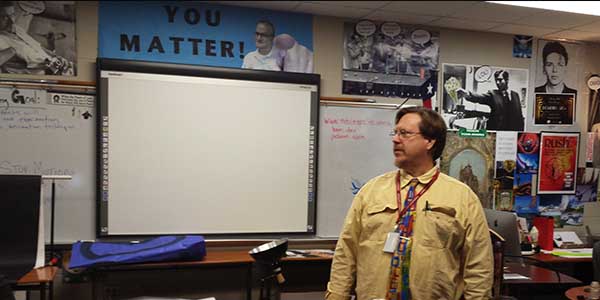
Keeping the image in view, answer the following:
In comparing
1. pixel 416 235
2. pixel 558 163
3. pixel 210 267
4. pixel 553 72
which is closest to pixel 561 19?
pixel 416 235

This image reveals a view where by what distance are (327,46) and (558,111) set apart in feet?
6.93

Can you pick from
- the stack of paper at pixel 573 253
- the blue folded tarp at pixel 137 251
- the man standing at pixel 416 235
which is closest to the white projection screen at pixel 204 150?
the blue folded tarp at pixel 137 251

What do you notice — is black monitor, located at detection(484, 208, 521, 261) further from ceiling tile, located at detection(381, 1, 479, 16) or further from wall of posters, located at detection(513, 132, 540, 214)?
ceiling tile, located at detection(381, 1, 479, 16)

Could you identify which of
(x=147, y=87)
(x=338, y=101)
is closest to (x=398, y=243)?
(x=338, y=101)

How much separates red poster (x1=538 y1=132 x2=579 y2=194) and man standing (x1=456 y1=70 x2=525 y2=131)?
12.5 inches

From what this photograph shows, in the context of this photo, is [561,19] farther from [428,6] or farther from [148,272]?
[148,272]

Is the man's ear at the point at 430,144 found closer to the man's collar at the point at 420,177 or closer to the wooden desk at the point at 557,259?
the man's collar at the point at 420,177

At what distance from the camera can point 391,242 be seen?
1511 millimetres

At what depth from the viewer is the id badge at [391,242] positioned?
1.50m

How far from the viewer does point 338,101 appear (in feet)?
10.0

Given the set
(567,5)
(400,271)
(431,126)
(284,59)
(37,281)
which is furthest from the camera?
(284,59)

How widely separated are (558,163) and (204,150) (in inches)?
117

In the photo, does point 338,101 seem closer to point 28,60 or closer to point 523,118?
point 523,118

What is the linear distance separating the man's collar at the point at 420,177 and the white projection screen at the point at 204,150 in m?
1.35
